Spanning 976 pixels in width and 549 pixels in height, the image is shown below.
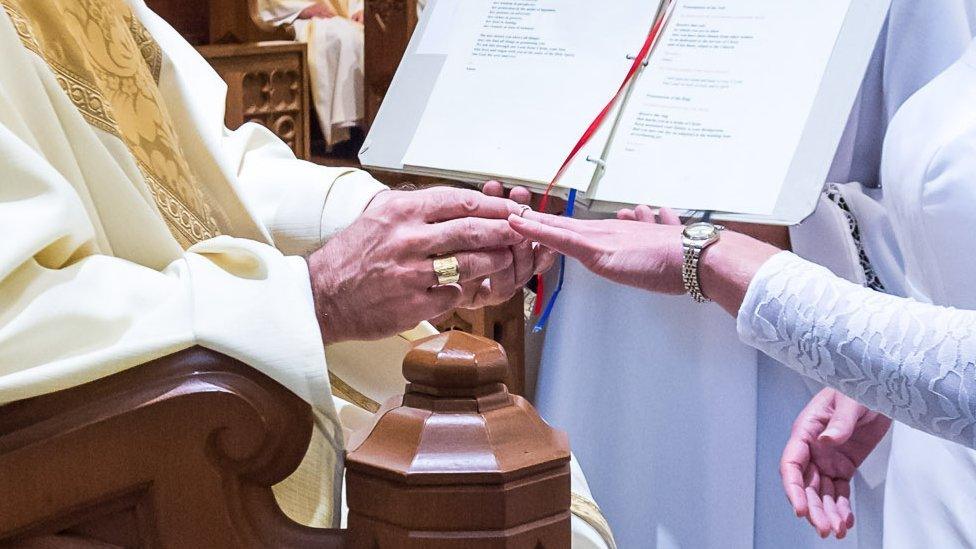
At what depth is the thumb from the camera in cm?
189

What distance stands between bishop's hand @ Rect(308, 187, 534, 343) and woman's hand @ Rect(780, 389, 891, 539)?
2.06 feet

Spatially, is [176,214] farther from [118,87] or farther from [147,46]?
[147,46]

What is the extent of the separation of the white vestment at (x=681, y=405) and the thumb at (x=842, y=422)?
0.36 m

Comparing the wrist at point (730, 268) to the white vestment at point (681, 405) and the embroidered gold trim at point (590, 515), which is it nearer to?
the embroidered gold trim at point (590, 515)

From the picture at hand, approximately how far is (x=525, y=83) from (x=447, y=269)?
83cm

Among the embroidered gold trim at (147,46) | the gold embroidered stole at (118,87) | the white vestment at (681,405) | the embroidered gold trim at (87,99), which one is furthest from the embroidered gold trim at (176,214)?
the white vestment at (681,405)

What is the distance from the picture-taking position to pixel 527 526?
1033mm

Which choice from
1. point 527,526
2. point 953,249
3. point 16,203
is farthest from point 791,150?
point 16,203

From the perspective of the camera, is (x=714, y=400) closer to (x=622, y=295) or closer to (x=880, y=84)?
(x=622, y=295)

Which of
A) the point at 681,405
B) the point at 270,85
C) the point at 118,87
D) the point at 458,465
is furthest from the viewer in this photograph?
the point at 270,85

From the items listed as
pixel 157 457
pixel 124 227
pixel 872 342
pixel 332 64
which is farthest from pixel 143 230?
pixel 332 64

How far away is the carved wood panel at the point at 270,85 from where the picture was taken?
3756 mm

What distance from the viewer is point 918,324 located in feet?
4.52

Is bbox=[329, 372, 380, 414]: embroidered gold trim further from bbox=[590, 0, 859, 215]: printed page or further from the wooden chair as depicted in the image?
the wooden chair
